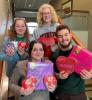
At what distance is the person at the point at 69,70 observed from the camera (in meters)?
2.13

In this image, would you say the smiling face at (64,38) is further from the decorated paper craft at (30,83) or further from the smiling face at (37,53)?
the decorated paper craft at (30,83)

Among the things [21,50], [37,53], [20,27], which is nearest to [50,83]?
[37,53]

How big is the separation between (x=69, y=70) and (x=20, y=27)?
917 millimetres

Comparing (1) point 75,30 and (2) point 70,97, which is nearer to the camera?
(2) point 70,97

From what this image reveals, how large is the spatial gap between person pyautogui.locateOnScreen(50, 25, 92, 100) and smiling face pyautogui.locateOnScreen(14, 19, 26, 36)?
0.68 meters

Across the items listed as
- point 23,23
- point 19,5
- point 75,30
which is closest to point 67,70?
point 23,23

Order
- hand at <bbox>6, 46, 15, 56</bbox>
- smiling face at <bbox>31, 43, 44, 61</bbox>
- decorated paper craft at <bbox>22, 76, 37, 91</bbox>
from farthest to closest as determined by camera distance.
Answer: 1. hand at <bbox>6, 46, 15, 56</bbox>
2. smiling face at <bbox>31, 43, 44, 61</bbox>
3. decorated paper craft at <bbox>22, 76, 37, 91</bbox>

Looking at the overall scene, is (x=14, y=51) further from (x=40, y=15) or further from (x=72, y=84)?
(x=72, y=84)

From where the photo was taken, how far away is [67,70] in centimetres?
215

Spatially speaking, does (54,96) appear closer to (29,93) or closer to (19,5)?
(29,93)

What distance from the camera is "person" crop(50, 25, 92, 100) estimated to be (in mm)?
2131

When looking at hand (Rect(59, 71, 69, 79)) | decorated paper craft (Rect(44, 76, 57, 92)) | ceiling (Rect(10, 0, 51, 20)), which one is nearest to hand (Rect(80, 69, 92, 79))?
hand (Rect(59, 71, 69, 79))

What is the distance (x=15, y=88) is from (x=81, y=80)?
570 millimetres

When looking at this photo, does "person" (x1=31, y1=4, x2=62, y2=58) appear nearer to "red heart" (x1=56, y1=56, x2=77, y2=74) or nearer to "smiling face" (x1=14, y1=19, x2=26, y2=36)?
"smiling face" (x1=14, y1=19, x2=26, y2=36)
